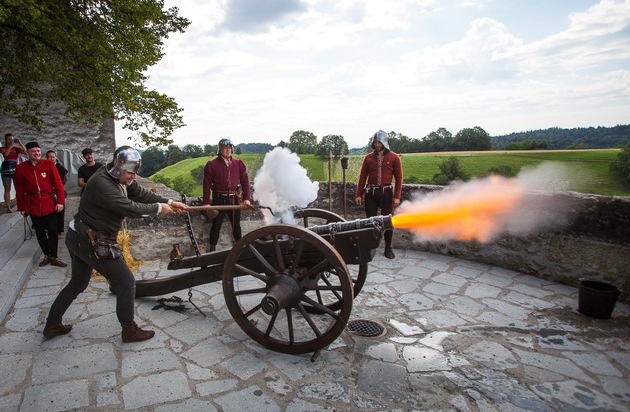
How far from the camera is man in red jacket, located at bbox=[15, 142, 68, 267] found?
5.53 meters

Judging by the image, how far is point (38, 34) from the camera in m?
7.60

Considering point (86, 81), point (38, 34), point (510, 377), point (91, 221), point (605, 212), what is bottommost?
point (510, 377)

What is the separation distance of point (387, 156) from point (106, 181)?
432 centimetres

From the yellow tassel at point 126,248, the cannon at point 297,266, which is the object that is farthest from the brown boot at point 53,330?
the yellow tassel at point 126,248

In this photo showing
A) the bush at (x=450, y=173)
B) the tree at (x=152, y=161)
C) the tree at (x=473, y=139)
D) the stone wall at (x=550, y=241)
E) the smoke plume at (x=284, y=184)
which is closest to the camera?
the smoke plume at (x=284, y=184)

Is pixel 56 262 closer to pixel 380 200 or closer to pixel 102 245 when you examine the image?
pixel 102 245

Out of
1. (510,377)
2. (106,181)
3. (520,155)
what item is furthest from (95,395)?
(520,155)

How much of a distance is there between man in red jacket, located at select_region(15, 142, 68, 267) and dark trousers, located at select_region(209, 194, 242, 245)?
237 cm

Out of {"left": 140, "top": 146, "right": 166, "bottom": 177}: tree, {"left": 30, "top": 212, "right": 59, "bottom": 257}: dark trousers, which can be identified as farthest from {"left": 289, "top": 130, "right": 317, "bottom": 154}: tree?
{"left": 140, "top": 146, "right": 166, "bottom": 177}: tree

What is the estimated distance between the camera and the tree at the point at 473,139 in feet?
117

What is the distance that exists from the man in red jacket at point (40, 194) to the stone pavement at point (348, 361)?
47.3 inches

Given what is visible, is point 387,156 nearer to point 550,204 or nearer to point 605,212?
point 550,204

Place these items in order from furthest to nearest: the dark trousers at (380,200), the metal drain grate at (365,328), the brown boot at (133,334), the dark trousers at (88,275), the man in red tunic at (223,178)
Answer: the dark trousers at (380,200)
the man in red tunic at (223,178)
the metal drain grate at (365,328)
the brown boot at (133,334)
the dark trousers at (88,275)

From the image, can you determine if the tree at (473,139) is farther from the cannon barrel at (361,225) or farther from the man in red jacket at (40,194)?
the man in red jacket at (40,194)
